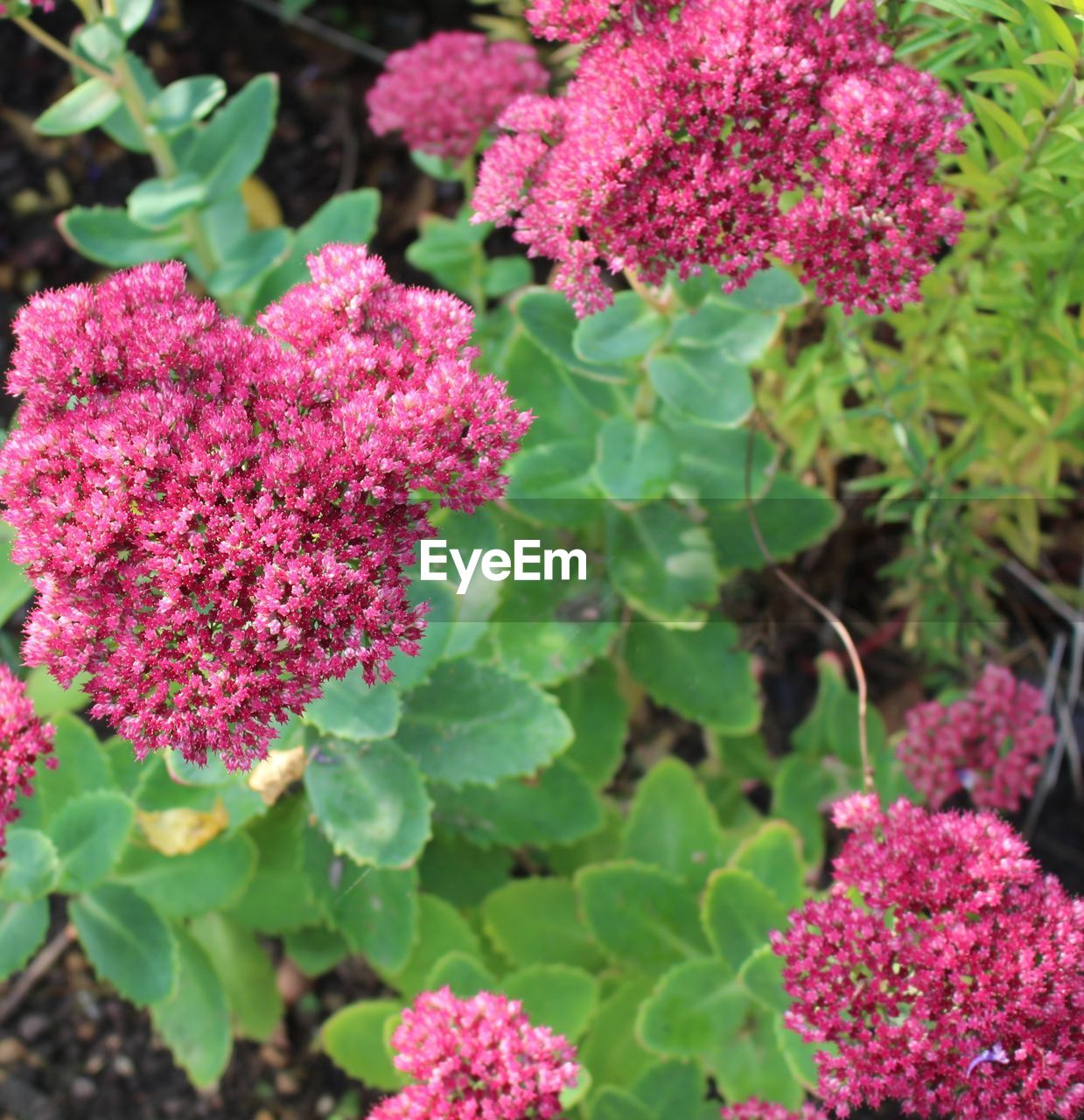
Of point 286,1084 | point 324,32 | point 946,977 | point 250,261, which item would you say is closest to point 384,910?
point 286,1084

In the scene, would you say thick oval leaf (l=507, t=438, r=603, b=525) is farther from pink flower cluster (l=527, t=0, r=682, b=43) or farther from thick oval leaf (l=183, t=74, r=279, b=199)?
thick oval leaf (l=183, t=74, r=279, b=199)

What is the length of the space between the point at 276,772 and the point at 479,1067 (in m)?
0.55

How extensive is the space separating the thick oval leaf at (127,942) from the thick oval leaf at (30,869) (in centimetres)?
28

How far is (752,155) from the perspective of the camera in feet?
5.61

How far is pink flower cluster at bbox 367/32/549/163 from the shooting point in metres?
2.45

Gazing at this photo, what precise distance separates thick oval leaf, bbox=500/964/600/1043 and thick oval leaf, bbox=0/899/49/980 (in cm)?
82

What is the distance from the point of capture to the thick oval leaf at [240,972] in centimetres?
264

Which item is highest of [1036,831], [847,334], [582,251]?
[582,251]

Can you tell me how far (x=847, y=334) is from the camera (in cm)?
215

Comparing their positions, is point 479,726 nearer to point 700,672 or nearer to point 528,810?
point 528,810

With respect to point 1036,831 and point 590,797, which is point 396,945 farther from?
point 1036,831

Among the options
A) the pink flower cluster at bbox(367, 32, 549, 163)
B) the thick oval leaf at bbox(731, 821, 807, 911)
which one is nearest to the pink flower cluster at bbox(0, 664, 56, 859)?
the thick oval leaf at bbox(731, 821, 807, 911)

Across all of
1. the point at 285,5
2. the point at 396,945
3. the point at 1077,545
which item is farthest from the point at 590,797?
the point at 285,5

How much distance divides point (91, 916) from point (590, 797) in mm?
986
